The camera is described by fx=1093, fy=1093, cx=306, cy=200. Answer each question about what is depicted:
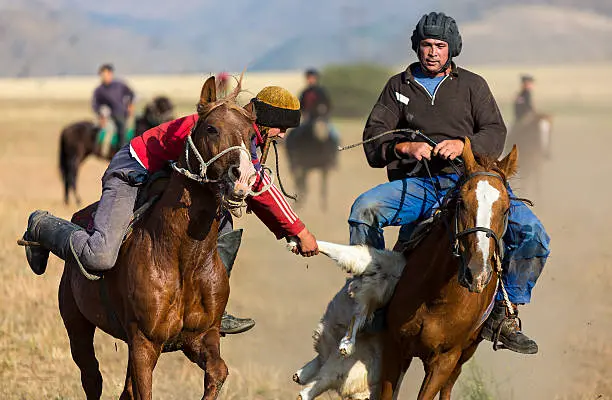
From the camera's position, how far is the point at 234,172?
5.66 metres

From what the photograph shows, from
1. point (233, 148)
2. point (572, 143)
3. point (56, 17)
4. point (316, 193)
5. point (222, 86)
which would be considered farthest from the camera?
point (56, 17)

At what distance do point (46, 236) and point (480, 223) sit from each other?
2.86m

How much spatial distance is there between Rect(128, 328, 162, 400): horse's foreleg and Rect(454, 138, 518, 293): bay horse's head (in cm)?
181

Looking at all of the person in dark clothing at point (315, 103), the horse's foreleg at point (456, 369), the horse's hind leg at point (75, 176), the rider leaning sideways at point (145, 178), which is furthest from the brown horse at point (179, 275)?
the person in dark clothing at point (315, 103)

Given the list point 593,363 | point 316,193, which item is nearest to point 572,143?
point 316,193

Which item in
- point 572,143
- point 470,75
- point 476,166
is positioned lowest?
point 572,143

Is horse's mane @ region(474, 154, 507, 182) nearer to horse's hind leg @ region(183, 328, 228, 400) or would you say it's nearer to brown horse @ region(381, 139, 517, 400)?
brown horse @ region(381, 139, 517, 400)

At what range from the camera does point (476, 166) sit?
6.38 meters

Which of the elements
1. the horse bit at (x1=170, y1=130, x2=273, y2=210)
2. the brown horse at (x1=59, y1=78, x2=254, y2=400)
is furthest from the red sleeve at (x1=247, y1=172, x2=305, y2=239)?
the brown horse at (x1=59, y1=78, x2=254, y2=400)

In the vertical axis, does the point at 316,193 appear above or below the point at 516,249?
below

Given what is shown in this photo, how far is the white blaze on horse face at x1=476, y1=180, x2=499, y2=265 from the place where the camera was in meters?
6.00

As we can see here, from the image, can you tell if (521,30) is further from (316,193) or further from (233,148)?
(233,148)

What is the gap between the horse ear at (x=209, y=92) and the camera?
6012 millimetres

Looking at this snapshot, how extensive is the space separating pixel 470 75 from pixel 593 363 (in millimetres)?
4214
